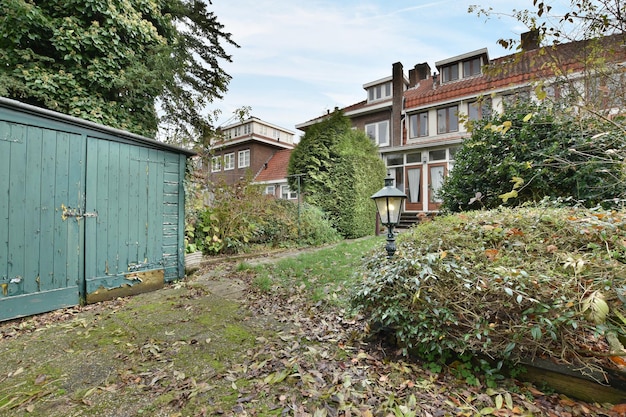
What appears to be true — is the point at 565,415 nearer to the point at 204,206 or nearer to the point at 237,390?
the point at 237,390

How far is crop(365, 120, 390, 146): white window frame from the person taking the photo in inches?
605

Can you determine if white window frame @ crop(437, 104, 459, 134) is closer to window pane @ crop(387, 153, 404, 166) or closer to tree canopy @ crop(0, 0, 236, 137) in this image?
window pane @ crop(387, 153, 404, 166)

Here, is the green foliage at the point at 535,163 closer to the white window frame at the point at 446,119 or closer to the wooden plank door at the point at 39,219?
the wooden plank door at the point at 39,219

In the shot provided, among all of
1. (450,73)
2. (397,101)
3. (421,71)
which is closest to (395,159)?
(397,101)

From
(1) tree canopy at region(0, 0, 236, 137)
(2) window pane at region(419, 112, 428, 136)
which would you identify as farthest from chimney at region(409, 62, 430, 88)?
(1) tree canopy at region(0, 0, 236, 137)

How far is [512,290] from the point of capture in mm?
1683

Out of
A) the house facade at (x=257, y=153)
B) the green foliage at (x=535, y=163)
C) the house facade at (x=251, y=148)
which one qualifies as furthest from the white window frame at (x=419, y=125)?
the green foliage at (x=535, y=163)

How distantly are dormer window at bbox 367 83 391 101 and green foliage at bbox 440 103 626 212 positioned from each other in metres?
12.3

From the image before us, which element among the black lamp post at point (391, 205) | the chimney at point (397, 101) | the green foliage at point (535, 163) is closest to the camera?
the black lamp post at point (391, 205)

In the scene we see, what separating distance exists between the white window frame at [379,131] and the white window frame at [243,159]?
8.94 meters

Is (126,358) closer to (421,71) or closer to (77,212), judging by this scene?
(77,212)

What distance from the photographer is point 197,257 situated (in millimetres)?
4484

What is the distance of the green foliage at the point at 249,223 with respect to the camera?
214 inches

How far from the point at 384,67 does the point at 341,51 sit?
899 centimetres
